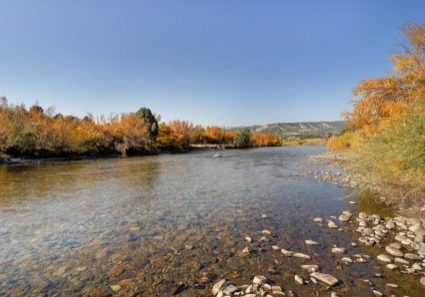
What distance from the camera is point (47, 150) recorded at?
164 ft

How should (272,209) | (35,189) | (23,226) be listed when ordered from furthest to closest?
1. (35,189)
2. (272,209)
3. (23,226)

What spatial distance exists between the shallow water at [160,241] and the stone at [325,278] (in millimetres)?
153

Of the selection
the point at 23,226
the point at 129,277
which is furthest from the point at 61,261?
the point at 23,226

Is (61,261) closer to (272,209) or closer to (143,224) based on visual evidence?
(143,224)

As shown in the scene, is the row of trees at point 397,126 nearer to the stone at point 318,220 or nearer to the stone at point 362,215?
the stone at point 362,215

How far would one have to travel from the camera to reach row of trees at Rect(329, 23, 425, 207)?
8859 mm

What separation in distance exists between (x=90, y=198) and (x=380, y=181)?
13.9 meters

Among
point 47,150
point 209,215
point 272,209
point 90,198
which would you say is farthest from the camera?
point 47,150

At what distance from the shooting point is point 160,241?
860 cm

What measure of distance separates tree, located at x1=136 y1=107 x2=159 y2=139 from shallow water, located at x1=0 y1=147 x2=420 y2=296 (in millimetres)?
66352

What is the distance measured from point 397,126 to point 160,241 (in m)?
8.73

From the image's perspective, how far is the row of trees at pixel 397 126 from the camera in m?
8.86

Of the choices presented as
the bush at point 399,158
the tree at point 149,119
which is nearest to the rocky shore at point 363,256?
the bush at point 399,158

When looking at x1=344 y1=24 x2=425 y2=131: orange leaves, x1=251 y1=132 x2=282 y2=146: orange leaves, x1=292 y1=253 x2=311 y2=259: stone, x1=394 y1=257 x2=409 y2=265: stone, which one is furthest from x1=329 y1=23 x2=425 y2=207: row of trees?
x1=251 y1=132 x2=282 y2=146: orange leaves
